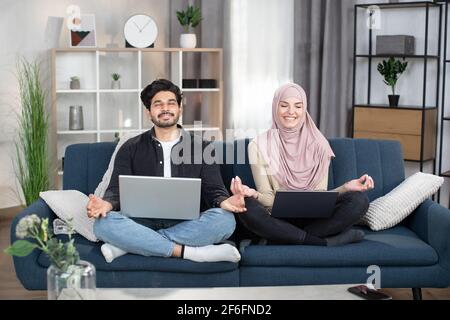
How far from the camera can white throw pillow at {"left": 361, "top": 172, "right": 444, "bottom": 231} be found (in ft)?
12.1

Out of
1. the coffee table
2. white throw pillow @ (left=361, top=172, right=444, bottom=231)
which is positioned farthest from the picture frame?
the coffee table

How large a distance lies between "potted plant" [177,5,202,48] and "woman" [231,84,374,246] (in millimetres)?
2199

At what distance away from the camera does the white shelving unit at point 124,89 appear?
234 inches

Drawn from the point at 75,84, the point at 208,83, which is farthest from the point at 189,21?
the point at 75,84

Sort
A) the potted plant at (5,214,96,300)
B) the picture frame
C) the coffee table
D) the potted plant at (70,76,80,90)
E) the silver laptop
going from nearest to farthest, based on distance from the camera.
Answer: the potted plant at (5,214,96,300)
the coffee table
the silver laptop
the picture frame
the potted plant at (70,76,80,90)

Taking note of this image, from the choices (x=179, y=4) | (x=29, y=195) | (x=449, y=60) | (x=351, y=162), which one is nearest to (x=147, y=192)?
(x=351, y=162)

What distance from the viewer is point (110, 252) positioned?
330 centimetres

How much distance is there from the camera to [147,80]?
20.7ft

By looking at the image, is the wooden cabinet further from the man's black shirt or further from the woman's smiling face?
the man's black shirt

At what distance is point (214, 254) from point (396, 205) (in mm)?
976

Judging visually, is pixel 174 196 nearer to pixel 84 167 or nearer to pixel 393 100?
pixel 84 167

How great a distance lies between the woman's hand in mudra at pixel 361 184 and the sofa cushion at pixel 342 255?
0.28 meters

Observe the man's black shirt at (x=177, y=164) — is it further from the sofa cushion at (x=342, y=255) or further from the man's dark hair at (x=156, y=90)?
the sofa cushion at (x=342, y=255)

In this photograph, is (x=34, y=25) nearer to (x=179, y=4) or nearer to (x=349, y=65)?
(x=179, y=4)
